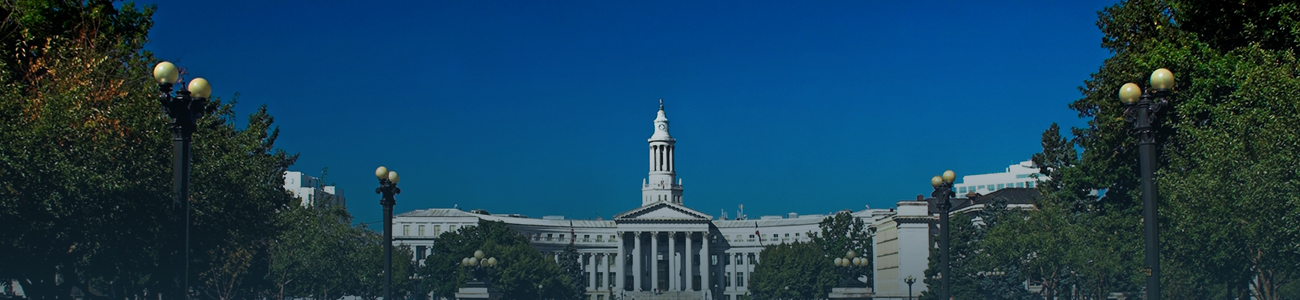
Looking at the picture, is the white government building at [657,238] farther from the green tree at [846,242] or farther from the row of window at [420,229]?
the green tree at [846,242]

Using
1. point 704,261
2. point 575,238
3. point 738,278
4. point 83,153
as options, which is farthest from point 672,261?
point 83,153

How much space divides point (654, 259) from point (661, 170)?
1917cm

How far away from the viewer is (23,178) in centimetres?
3161

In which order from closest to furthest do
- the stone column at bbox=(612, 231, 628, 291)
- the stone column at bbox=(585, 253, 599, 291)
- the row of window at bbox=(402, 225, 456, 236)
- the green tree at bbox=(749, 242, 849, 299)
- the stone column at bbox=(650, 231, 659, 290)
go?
the green tree at bbox=(749, 242, 849, 299) < the row of window at bbox=(402, 225, 456, 236) < the stone column at bbox=(650, 231, 659, 290) < the stone column at bbox=(612, 231, 628, 291) < the stone column at bbox=(585, 253, 599, 291)

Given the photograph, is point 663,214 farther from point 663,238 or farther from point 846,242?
point 846,242

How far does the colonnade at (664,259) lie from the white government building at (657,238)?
0.13m

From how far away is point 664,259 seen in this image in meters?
181

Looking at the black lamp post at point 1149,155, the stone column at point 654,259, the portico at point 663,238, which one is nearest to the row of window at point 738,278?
the portico at point 663,238

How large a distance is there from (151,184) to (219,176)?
228 inches

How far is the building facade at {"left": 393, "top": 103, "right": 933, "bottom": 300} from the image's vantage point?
17188 centimetres

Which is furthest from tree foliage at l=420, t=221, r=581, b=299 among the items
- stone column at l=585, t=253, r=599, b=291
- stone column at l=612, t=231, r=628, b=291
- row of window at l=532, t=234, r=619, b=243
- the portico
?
row of window at l=532, t=234, r=619, b=243

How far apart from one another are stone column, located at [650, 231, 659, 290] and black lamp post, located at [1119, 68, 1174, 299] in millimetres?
152866

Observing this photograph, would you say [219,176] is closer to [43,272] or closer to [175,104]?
[43,272]

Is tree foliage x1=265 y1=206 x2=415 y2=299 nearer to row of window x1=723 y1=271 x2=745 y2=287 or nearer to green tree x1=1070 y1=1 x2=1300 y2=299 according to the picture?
green tree x1=1070 y1=1 x2=1300 y2=299
